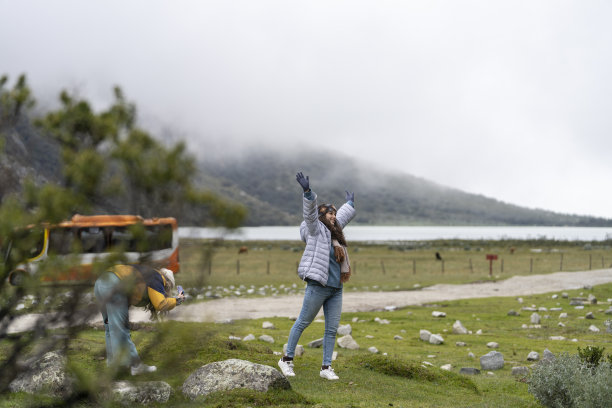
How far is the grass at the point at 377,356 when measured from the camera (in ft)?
9.07

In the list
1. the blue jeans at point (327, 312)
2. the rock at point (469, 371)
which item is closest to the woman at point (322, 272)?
the blue jeans at point (327, 312)

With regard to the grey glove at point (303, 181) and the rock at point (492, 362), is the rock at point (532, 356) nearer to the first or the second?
the rock at point (492, 362)

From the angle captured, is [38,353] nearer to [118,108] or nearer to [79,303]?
[79,303]

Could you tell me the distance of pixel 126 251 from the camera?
2471mm

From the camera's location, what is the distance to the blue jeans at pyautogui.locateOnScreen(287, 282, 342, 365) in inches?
322

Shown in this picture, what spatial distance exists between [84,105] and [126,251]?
0.79 metres

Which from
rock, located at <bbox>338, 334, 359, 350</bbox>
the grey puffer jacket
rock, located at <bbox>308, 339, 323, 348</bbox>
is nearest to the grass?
rock, located at <bbox>338, 334, 359, 350</bbox>

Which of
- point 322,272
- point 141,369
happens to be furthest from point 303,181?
point 141,369

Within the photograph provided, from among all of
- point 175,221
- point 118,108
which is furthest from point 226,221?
point 118,108

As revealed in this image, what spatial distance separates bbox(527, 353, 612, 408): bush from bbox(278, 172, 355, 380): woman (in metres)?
2.84

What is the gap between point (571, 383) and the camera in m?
7.07

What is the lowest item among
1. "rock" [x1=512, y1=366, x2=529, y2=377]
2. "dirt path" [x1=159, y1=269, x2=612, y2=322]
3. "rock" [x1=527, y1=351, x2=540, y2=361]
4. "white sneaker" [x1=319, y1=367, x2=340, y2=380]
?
"dirt path" [x1=159, y1=269, x2=612, y2=322]

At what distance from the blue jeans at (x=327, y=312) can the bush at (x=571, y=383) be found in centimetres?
285

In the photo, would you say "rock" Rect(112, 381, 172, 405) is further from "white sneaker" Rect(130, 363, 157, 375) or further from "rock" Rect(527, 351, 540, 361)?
"rock" Rect(527, 351, 540, 361)
